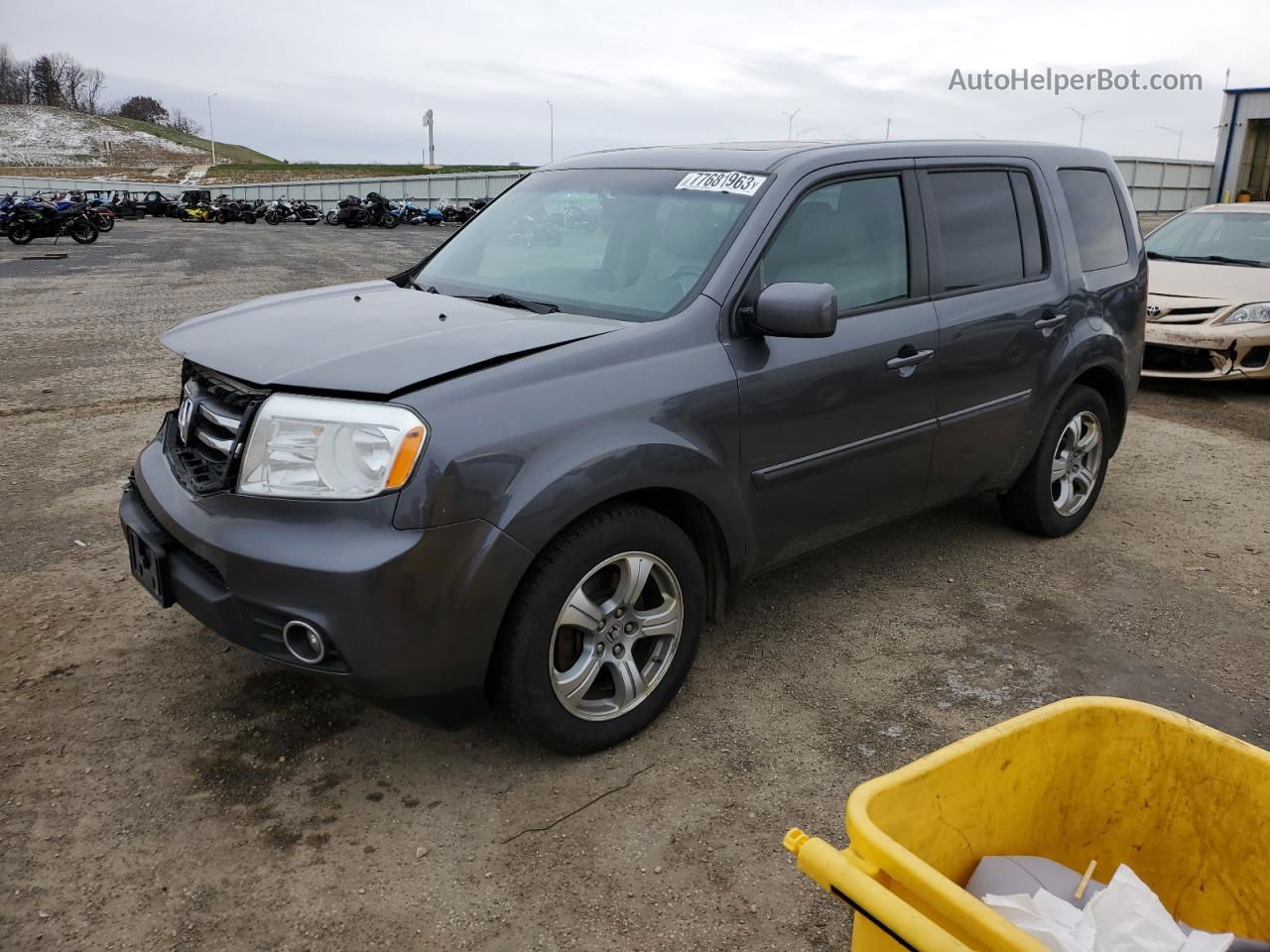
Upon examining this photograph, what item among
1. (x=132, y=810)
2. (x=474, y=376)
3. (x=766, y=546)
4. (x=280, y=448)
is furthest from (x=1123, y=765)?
(x=132, y=810)

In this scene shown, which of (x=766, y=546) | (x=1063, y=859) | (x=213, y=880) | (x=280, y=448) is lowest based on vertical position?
(x=213, y=880)

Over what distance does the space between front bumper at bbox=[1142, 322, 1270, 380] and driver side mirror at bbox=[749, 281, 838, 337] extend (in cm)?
637

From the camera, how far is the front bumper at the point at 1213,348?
8.14 meters

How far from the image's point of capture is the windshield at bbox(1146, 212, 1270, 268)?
9.12 metres

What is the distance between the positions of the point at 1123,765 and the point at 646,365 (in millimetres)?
1621

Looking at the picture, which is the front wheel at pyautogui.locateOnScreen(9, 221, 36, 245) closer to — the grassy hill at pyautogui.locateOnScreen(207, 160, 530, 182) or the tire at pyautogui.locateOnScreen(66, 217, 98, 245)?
the tire at pyautogui.locateOnScreen(66, 217, 98, 245)

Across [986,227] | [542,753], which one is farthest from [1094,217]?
[542,753]

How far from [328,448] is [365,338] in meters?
0.52

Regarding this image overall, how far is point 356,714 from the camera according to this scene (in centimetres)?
330

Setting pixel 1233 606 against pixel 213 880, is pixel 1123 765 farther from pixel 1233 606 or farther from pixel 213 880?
pixel 1233 606

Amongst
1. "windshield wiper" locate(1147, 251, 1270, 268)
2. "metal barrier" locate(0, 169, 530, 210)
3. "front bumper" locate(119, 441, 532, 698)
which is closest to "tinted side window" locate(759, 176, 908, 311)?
"front bumper" locate(119, 441, 532, 698)

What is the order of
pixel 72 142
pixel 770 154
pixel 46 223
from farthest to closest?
pixel 72 142 → pixel 46 223 → pixel 770 154

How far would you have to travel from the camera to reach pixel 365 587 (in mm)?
2512

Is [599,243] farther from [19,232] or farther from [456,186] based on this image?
[456,186]
